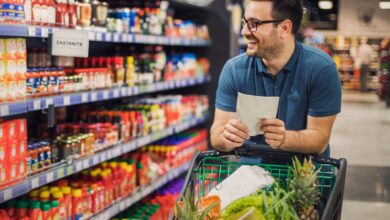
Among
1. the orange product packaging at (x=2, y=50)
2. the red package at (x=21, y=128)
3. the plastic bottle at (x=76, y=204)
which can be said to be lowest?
the plastic bottle at (x=76, y=204)

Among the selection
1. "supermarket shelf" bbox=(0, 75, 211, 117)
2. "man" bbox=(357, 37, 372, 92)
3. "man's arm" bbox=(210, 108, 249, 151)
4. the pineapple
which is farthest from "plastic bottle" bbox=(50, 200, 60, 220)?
"man" bbox=(357, 37, 372, 92)

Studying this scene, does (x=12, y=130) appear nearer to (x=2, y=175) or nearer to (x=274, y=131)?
(x=2, y=175)

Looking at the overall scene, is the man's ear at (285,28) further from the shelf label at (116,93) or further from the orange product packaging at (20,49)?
the shelf label at (116,93)

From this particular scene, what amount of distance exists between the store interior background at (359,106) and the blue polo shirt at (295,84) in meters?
3.45

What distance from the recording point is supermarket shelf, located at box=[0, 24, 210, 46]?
3.21 m

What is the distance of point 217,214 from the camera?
1.86 m

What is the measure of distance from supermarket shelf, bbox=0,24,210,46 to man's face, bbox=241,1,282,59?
1385 millimetres

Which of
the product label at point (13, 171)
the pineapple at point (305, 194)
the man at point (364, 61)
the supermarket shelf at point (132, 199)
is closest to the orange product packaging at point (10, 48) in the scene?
the product label at point (13, 171)

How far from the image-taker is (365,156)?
901cm

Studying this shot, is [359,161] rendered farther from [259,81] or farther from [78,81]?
[259,81]

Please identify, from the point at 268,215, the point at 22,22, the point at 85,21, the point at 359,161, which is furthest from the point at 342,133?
the point at 268,215

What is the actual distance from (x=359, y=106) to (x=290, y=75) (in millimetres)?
14885

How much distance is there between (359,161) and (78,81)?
5.57 metres

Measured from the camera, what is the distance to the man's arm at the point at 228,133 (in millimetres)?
2166
